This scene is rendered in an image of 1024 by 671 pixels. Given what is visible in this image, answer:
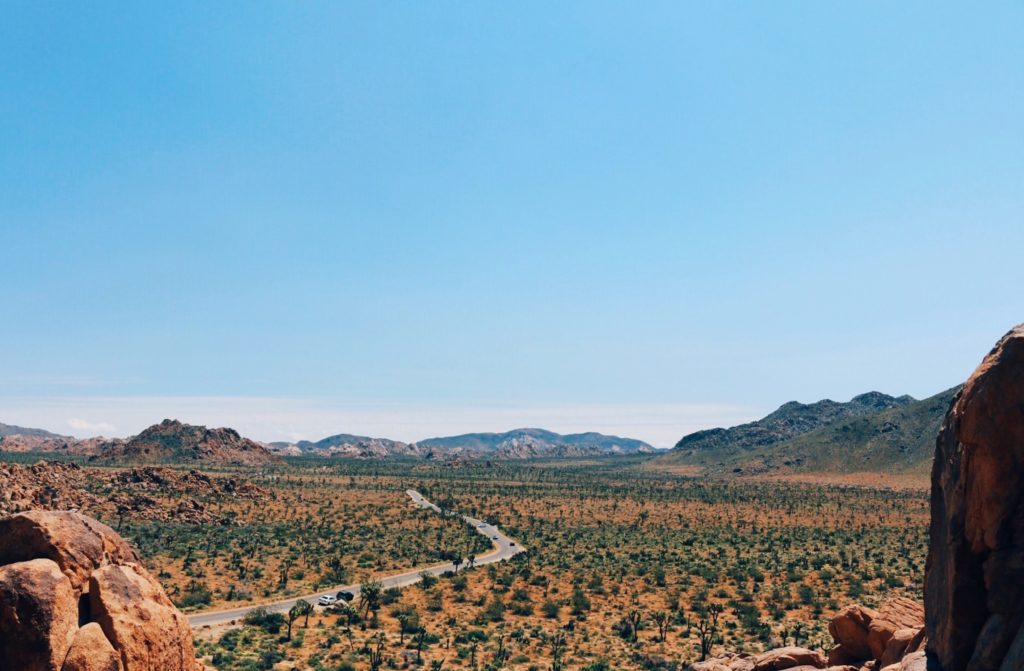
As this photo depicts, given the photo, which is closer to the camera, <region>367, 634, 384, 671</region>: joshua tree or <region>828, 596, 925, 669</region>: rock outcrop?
<region>828, 596, 925, 669</region>: rock outcrop

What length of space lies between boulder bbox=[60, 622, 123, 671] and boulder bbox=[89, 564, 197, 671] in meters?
0.27

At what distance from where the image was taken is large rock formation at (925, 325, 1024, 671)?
12.5 metres

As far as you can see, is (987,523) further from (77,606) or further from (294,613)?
(294,613)

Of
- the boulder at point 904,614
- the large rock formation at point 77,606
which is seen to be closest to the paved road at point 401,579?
the large rock formation at point 77,606

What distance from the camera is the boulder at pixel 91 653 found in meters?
14.7

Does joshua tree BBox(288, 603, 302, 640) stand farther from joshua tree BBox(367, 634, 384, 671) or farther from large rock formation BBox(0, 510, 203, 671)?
large rock formation BBox(0, 510, 203, 671)

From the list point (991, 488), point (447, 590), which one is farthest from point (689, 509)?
point (991, 488)

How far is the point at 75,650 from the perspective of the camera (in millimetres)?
14836

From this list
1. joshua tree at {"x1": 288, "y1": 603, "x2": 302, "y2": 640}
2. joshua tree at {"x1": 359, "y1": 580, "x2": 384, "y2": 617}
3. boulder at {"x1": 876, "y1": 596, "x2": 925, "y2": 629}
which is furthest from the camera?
joshua tree at {"x1": 359, "y1": 580, "x2": 384, "y2": 617}

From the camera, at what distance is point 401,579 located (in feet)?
181

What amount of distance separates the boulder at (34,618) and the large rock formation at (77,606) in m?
0.02

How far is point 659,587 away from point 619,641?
1495 cm

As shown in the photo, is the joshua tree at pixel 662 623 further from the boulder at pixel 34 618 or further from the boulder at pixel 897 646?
the boulder at pixel 34 618

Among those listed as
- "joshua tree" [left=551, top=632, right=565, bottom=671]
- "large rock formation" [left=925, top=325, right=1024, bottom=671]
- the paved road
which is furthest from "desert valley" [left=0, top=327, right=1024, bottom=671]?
the paved road
